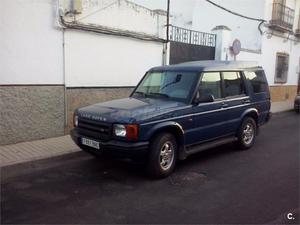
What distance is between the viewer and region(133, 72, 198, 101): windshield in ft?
20.6

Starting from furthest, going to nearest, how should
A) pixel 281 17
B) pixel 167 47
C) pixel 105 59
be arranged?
pixel 281 17 → pixel 167 47 → pixel 105 59

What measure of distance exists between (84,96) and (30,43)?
1.87m

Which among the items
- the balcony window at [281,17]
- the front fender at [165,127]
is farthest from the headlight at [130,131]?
the balcony window at [281,17]

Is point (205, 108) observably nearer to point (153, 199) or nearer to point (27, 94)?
point (153, 199)

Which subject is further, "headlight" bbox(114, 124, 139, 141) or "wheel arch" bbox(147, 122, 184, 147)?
"wheel arch" bbox(147, 122, 184, 147)

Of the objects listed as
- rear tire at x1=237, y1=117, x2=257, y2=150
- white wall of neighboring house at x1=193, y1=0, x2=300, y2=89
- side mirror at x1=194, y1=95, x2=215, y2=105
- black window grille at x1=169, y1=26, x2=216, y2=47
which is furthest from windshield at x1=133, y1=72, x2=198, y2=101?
white wall of neighboring house at x1=193, y1=0, x2=300, y2=89

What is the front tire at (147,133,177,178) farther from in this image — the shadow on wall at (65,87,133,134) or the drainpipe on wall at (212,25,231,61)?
the drainpipe on wall at (212,25,231,61)

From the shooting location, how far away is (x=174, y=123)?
575 cm

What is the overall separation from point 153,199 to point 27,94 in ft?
13.8

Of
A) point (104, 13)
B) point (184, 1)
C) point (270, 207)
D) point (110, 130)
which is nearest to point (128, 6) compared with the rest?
point (104, 13)

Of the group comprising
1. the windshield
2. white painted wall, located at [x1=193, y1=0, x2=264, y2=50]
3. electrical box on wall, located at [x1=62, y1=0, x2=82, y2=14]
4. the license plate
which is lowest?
the license plate

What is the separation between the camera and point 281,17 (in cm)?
1817

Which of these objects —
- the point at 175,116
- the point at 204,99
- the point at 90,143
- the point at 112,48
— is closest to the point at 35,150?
the point at 90,143

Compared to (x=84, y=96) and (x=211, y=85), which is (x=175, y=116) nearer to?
(x=211, y=85)
